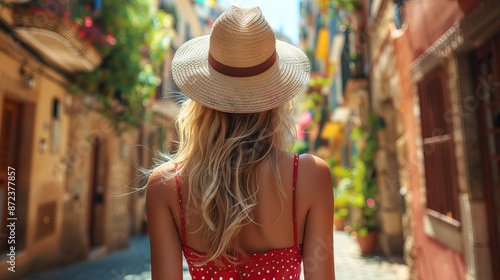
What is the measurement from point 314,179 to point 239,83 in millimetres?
391

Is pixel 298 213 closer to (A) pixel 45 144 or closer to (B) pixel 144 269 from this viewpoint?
(B) pixel 144 269

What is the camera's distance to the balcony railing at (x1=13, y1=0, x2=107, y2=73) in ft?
16.5

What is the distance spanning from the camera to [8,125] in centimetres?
531

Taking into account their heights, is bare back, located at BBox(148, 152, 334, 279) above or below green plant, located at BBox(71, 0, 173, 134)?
below

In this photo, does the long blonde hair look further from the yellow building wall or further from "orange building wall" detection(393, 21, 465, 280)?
the yellow building wall

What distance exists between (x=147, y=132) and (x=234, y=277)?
1326 cm

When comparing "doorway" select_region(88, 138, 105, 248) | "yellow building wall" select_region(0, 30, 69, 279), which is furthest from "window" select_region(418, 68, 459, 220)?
"doorway" select_region(88, 138, 105, 248)

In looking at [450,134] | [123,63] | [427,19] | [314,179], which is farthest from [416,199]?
[123,63]

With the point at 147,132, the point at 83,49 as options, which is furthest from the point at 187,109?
the point at 147,132

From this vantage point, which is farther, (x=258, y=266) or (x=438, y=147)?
(x=438, y=147)

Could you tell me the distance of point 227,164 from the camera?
4.00ft

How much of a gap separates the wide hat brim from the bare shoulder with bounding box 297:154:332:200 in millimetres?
219

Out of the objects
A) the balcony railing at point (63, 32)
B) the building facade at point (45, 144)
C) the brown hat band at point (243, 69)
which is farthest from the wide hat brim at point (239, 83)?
the balcony railing at point (63, 32)

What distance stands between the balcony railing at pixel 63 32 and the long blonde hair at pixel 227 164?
474 centimetres
